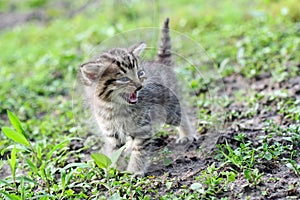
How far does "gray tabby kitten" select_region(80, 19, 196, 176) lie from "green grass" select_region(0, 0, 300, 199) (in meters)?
0.27

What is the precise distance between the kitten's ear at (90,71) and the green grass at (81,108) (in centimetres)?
62

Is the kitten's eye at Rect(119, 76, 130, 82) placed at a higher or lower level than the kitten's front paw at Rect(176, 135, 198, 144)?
higher

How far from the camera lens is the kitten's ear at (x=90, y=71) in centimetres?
359

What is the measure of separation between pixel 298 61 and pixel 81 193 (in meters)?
3.38

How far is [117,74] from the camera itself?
3.57 m

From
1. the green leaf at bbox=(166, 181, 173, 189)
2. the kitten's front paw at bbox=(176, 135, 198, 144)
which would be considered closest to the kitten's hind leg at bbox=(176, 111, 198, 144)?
the kitten's front paw at bbox=(176, 135, 198, 144)

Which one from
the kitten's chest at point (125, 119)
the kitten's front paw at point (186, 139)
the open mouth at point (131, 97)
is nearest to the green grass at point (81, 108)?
the kitten's front paw at point (186, 139)

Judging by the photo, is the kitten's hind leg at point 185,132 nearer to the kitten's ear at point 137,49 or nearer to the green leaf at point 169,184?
the green leaf at point 169,184

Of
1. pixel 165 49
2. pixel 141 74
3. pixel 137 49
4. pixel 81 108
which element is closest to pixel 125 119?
pixel 141 74

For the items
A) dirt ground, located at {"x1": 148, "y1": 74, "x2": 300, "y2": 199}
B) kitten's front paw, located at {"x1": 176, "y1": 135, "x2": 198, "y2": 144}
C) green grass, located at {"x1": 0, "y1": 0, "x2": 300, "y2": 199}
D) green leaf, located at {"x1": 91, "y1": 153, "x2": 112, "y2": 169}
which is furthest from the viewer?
kitten's front paw, located at {"x1": 176, "y1": 135, "x2": 198, "y2": 144}

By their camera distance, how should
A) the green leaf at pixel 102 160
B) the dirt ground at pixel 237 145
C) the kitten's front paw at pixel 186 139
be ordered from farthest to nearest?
1. the kitten's front paw at pixel 186 139
2. the green leaf at pixel 102 160
3. the dirt ground at pixel 237 145

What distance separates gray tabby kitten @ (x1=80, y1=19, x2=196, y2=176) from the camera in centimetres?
359

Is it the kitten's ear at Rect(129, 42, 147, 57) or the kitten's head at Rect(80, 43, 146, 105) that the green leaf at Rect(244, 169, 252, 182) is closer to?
the kitten's head at Rect(80, 43, 146, 105)

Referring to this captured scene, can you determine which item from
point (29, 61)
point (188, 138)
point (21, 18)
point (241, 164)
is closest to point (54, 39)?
point (29, 61)
